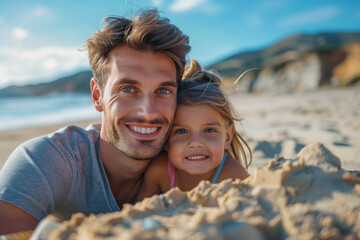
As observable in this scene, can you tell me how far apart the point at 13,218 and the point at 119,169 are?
868 mm

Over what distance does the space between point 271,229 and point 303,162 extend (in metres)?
0.52

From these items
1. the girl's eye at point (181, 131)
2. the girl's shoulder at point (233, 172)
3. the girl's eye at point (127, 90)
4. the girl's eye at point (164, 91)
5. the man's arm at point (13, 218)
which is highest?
the girl's eye at point (127, 90)

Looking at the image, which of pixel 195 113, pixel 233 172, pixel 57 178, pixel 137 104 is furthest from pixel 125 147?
pixel 233 172

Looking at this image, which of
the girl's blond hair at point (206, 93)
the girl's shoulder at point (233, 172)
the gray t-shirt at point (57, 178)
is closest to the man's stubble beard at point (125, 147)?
the gray t-shirt at point (57, 178)

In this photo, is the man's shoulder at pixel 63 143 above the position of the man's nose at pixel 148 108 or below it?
below

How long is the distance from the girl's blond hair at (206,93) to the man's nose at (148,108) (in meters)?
0.40

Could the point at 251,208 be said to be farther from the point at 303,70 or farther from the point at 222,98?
the point at 303,70

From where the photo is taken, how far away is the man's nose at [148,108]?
2.11 meters

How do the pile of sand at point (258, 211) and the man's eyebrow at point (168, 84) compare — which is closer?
the pile of sand at point (258, 211)

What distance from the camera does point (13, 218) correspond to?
5.28 ft

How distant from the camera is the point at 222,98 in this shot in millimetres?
2611

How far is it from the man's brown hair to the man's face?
9cm

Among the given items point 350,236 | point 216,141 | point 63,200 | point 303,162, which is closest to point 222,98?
point 216,141

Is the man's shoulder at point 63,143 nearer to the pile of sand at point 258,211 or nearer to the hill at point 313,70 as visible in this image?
the pile of sand at point 258,211
